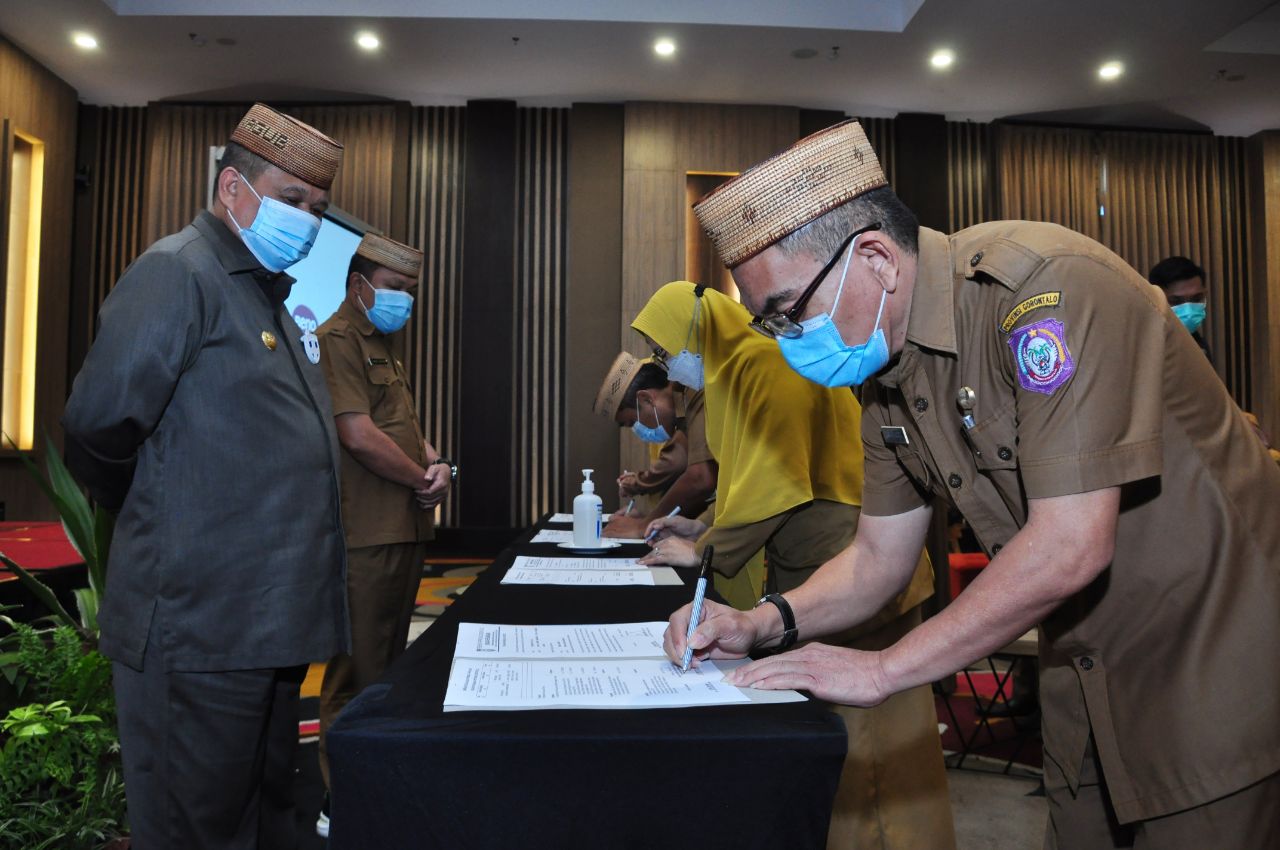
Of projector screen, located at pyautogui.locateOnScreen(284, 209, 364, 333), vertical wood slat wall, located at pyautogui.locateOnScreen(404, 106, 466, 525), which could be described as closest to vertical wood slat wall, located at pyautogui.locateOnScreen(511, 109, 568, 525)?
vertical wood slat wall, located at pyautogui.locateOnScreen(404, 106, 466, 525)

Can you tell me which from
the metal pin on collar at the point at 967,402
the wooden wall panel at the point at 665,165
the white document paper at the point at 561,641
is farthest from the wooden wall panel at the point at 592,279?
the metal pin on collar at the point at 967,402

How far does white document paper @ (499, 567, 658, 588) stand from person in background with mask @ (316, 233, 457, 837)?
2.89ft

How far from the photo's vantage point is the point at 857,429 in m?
2.10

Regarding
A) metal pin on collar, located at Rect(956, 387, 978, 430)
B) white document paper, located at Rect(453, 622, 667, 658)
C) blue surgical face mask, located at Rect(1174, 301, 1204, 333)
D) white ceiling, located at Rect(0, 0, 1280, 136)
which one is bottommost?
white document paper, located at Rect(453, 622, 667, 658)

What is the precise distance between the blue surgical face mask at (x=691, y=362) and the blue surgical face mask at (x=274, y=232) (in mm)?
1041

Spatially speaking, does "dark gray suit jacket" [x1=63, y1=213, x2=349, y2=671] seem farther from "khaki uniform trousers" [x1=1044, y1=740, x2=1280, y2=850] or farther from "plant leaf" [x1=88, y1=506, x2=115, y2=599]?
"khaki uniform trousers" [x1=1044, y1=740, x2=1280, y2=850]

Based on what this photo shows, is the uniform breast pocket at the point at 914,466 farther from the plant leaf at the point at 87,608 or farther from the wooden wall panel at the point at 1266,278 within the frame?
the wooden wall panel at the point at 1266,278

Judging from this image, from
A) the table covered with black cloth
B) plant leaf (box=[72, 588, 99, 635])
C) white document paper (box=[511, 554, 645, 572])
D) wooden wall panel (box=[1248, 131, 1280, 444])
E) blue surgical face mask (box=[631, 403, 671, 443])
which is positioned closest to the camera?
the table covered with black cloth

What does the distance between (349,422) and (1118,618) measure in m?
2.19

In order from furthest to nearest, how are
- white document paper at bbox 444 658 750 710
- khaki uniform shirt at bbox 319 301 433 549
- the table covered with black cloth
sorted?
1. khaki uniform shirt at bbox 319 301 433 549
2. white document paper at bbox 444 658 750 710
3. the table covered with black cloth

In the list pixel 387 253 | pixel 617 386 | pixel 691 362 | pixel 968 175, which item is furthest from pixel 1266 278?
pixel 387 253

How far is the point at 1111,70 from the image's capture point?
654 centimetres

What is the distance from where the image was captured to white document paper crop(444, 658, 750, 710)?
37.3 inches

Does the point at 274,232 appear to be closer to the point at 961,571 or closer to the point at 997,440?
the point at 997,440
